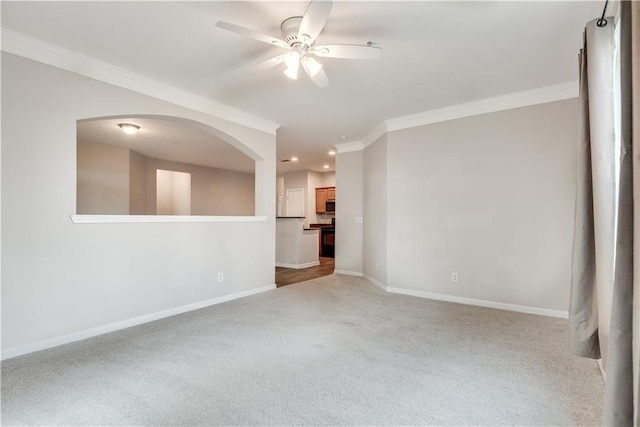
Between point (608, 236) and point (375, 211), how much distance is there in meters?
3.74

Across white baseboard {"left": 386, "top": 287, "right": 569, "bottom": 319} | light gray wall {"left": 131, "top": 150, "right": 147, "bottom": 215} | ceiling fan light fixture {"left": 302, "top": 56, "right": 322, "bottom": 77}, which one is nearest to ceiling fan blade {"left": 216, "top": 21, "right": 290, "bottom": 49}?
ceiling fan light fixture {"left": 302, "top": 56, "right": 322, "bottom": 77}

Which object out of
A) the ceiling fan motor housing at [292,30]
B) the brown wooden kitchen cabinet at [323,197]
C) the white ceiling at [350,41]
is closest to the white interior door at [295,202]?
the brown wooden kitchen cabinet at [323,197]

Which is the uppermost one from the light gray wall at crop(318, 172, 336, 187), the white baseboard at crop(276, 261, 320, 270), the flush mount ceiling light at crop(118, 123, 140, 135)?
the flush mount ceiling light at crop(118, 123, 140, 135)

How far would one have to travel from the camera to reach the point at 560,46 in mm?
2609

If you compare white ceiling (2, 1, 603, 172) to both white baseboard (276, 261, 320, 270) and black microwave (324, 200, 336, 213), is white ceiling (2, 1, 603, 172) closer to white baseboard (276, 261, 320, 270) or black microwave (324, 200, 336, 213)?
white baseboard (276, 261, 320, 270)

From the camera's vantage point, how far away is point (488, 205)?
3.89m

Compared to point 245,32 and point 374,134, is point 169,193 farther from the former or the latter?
point 245,32

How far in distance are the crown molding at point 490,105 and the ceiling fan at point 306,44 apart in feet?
6.72

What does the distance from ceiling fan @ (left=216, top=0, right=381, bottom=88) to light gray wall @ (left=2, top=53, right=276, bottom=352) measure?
5.85 feet

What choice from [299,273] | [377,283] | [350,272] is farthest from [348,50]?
[299,273]

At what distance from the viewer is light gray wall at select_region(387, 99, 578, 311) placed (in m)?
3.50

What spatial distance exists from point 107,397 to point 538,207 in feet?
14.2

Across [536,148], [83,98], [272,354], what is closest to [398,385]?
[272,354]

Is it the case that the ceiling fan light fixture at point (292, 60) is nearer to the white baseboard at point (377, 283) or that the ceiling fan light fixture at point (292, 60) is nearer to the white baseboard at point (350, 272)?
the white baseboard at point (377, 283)
